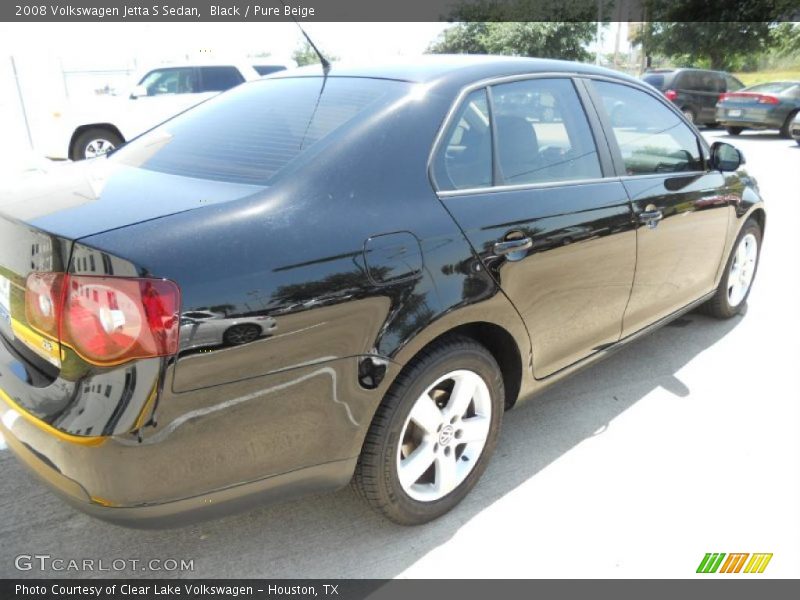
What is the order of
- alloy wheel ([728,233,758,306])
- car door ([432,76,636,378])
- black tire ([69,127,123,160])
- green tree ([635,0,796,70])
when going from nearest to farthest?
car door ([432,76,636,378]) → alloy wheel ([728,233,758,306]) → black tire ([69,127,123,160]) → green tree ([635,0,796,70])

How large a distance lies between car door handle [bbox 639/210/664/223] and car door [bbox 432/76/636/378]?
0.41 ft

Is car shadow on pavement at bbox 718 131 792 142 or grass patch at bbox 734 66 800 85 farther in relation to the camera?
grass patch at bbox 734 66 800 85

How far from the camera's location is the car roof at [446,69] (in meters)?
2.46

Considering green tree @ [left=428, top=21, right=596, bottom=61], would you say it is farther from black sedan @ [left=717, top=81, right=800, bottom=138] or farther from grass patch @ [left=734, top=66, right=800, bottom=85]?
black sedan @ [left=717, top=81, right=800, bottom=138]

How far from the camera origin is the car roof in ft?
8.09

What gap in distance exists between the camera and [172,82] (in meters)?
10.0

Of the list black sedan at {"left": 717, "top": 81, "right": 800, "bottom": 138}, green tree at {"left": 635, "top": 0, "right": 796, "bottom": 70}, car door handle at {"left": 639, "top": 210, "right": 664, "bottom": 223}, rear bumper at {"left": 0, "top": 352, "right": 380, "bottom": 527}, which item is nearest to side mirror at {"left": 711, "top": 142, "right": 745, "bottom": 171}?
car door handle at {"left": 639, "top": 210, "right": 664, "bottom": 223}

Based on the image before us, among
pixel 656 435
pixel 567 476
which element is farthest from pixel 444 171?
pixel 656 435

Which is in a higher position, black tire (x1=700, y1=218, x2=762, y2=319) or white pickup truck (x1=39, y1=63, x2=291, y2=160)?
white pickup truck (x1=39, y1=63, x2=291, y2=160)

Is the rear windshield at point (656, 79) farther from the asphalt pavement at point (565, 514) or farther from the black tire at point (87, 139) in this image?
the asphalt pavement at point (565, 514)

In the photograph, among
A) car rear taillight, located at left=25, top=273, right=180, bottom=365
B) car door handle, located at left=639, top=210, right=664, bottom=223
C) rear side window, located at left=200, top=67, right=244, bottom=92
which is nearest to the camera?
car rear taillight, located at left=25, top=273, right=180, bottom=365

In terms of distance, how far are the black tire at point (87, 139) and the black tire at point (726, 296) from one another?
8.94 m

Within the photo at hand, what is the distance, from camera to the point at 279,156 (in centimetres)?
214

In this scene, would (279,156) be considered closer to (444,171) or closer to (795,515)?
(444,171)
